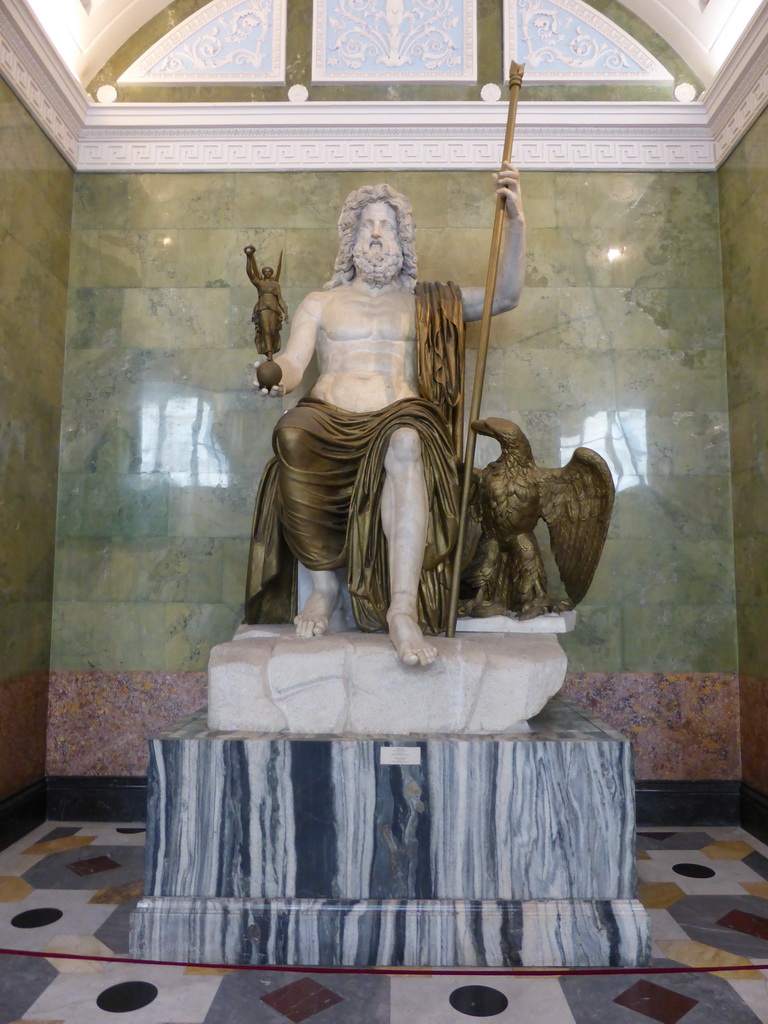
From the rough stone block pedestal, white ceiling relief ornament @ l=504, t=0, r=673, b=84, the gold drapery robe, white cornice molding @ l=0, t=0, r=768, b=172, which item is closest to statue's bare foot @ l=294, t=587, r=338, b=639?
the gold drapery robe

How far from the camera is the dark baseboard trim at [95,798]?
4812mm

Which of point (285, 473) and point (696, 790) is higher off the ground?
point (285, 473)

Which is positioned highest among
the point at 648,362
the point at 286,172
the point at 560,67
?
the point at 560,67

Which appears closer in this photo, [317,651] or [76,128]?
[317,651]

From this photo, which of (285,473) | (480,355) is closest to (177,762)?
(285,473)

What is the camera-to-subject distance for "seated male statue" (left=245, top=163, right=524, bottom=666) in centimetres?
345

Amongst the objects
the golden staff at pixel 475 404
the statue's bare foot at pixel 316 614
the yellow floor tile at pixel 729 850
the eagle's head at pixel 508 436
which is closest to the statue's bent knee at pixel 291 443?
the statue's bare foot at pixel 316 614

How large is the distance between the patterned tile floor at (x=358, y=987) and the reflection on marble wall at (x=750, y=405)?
56.4 inches

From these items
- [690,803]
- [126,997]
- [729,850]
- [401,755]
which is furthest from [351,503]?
[690,803]

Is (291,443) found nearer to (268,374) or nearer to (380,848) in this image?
(268,374)

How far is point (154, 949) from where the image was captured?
2.81 metres

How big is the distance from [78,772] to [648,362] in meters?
4.22

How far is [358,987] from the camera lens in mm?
2648

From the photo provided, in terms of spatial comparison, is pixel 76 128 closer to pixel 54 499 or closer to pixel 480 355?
pixel 54 499
